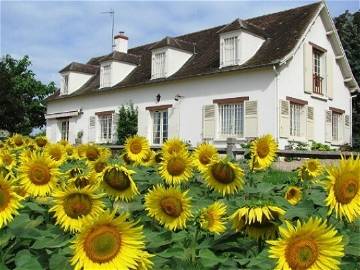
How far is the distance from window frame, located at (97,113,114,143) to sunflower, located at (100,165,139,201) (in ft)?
78.6

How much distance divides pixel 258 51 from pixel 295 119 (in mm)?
2922

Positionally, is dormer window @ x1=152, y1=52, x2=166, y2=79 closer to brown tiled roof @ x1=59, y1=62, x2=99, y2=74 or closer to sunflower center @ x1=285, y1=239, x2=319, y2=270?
brown tiled roof @ x1=59, y1=62, x2=99, y2=74

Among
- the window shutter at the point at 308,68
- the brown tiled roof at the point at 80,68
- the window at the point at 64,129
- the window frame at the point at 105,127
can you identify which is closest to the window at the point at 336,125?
the window shutter at the point at 308,68

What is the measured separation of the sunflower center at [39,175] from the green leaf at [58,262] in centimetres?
90

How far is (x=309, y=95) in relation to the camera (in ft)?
72.4

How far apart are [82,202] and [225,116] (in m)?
19.7

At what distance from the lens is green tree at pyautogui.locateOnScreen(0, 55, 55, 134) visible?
3491cm

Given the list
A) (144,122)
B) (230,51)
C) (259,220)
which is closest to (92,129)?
(144,122)

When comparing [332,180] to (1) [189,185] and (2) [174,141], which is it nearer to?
(1) [189,185]

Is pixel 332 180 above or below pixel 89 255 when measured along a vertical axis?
above

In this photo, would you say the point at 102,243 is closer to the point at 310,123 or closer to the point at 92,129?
the point at 310,123

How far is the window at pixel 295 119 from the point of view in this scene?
837 inches

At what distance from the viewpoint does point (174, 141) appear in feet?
13.0

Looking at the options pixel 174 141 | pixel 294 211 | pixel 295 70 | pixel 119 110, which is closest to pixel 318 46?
pixel 295 70
